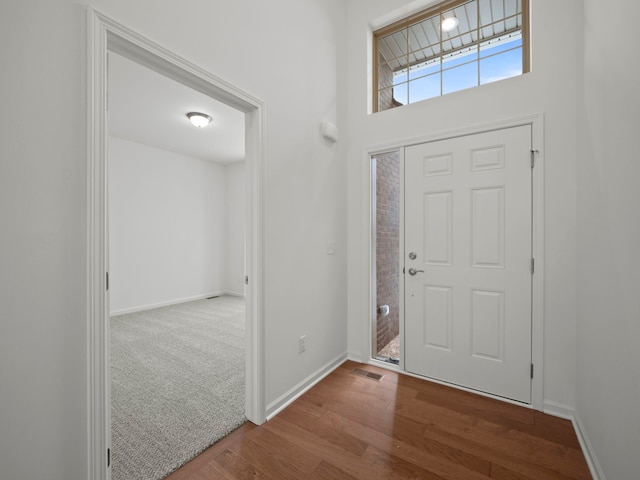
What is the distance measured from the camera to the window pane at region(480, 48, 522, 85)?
7.17 ft

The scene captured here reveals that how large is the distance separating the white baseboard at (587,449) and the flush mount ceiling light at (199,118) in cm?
456

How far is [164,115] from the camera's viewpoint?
3656 mm

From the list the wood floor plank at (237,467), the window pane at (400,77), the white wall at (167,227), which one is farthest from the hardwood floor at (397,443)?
the white wall at (167,227)

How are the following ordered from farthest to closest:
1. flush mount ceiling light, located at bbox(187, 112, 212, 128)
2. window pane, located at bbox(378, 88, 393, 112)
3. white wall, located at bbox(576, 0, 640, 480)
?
flush mount ceiling light, located at bbox(187, 112, 212, 128)
window pane, located at bbox(378, 88, 393, 112)
white wall, located at bbox(576, 0, 640, 480)

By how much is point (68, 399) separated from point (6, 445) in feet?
0.60

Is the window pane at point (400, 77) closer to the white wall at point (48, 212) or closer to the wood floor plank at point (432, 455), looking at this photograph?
the white wall at point (48, 212)

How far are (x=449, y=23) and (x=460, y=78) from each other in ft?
1.96

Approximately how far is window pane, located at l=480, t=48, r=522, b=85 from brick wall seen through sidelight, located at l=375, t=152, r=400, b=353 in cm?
104

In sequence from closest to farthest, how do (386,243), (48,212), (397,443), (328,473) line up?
1. (48,212)
2. (328,473)
3. (397,443)
4. (386,243)

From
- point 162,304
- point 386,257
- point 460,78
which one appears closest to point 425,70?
point 460,78

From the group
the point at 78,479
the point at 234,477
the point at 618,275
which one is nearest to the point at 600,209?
the point at 618,275

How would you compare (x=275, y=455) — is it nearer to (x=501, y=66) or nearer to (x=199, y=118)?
(x=501, y=66)

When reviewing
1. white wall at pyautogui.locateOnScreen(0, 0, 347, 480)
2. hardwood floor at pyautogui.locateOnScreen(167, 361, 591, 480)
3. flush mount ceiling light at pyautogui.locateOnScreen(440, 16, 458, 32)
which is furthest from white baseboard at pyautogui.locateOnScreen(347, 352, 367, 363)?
flush mount ceiling light at pyautogui.locateOnScreen(440, 16, 458, 32)

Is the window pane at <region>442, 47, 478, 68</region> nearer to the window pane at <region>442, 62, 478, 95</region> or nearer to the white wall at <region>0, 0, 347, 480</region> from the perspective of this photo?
the window pane at <region>442, 62, 478, 95</region>
